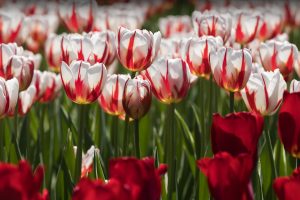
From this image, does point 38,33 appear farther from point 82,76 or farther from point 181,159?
point 82,76

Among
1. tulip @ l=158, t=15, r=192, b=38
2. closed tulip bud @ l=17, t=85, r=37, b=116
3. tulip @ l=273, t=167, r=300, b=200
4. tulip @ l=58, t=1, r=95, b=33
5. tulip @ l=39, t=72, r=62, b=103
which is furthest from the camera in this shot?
tulip @ l=158, t=15, r=192, b=38

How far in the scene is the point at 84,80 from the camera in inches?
69.4

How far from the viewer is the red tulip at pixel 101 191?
37.2 inches

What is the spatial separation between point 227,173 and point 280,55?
1.27 meters

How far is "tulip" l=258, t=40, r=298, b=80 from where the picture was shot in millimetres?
2305

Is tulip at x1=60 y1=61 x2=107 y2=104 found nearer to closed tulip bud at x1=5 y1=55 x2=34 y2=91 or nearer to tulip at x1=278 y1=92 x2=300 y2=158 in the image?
closed tulip bud at x1=5 y1=55 x2=34 y2=91

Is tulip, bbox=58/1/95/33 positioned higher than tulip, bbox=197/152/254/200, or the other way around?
tulip, bbox=58/1/95/33

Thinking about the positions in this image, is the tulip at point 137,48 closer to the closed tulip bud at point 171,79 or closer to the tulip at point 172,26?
the closed tulip bud at point 171,79

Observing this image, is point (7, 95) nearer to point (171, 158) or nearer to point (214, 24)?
point (171, 158)

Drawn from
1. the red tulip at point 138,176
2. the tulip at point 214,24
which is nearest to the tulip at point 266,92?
the tulip at point 214,24

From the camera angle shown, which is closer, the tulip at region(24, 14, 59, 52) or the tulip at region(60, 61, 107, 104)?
the tulip at region(60, 61, 107, 104)

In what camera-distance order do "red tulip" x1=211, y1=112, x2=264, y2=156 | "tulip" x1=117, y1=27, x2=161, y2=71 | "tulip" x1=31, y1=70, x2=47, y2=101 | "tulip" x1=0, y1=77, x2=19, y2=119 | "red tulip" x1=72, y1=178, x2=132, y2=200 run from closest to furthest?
"red tulip" x1=72, y1=178, x2=132, y2=200 < "red tulip" x1=211, y1=112, x2=264, y2=156 < "tulip" x1=0, y1=77, x2=19, y2=119 < "tulip" x1=117, y1=27, x2=161, y2=71 < "tulip" x1=31, y1=70, x2=47, y2=101

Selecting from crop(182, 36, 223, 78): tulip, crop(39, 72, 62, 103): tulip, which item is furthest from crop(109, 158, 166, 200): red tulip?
crop(39, 72, 62, 103): tulip

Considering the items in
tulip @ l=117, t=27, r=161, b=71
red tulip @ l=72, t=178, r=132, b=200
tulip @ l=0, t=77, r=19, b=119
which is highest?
tulip @ l=117, t=27, r=161, b=71
